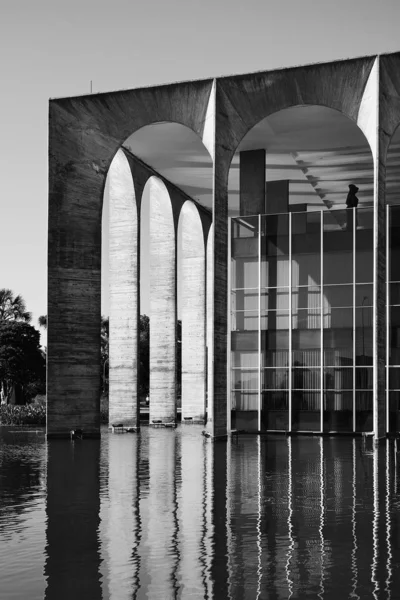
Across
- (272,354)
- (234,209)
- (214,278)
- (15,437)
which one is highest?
(234,209)

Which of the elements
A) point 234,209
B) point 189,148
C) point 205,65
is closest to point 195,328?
point 234,209

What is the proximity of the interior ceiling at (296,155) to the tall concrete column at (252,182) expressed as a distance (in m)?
0.39

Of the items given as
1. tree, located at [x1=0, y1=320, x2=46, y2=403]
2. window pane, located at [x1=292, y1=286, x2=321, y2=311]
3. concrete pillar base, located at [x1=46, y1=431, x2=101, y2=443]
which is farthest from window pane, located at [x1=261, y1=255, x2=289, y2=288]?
tree, located at [x1=0, y1=320, x2=46, y2=403]

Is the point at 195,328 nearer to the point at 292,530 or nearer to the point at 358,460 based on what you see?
the point at 358,460

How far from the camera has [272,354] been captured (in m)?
28.4

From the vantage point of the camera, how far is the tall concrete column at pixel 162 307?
36188mm

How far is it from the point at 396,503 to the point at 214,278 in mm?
14238

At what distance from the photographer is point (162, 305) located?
36.6m

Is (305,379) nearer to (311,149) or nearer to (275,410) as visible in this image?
(275,410)

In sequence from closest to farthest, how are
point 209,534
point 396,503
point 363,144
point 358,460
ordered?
1. point 209,534
2. point 396,503
3. point 358,460
4. point 363,144

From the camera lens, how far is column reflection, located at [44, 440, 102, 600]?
709 cm

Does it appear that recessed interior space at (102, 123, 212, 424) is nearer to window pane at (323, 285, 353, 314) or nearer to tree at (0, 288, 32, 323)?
window pane at (323, 285, 353, 314)

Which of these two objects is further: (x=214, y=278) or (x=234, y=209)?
(x=234, y=209)

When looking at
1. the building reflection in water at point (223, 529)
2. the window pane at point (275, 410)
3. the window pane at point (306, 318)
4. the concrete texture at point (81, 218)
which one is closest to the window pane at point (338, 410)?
the window pane at point (275, 410)
